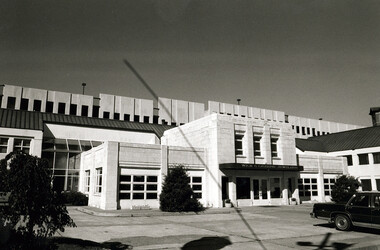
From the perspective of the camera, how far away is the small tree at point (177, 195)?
861 inches

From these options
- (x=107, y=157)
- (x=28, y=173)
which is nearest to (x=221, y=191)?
(x=107, y=157)

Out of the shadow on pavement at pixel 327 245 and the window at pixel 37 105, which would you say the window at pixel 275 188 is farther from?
the window at pixel 37 105

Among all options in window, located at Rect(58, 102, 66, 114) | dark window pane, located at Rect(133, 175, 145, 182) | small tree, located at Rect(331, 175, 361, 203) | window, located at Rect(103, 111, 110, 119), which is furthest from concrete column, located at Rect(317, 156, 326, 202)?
window, located at Rect(58, 102, 66, 114)

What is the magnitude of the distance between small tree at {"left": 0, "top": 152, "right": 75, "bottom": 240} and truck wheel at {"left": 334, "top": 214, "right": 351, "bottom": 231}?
12.2 metres

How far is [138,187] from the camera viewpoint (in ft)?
78.9

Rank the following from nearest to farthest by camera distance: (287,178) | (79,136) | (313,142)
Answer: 1. (287,178)
2. (79,136)
3. (313,142)

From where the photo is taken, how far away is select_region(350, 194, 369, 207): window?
14.0 meters

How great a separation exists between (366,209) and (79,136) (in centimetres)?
3204

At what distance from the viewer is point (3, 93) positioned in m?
40.1

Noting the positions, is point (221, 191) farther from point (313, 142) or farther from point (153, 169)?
point (313, 142)

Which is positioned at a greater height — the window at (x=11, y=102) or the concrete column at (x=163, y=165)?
the window at (x=11, y=102)

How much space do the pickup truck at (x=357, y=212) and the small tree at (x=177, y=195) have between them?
938cm

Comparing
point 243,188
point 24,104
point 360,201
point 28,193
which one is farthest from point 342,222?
point 24,104

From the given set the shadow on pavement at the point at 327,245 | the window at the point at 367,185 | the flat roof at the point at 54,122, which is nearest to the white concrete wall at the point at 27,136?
the flat roof at the point at 54,122
